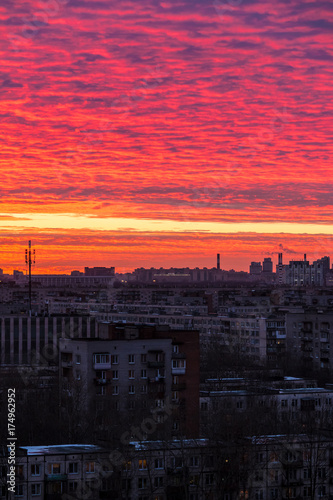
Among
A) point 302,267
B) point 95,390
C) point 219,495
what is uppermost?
point 302,267

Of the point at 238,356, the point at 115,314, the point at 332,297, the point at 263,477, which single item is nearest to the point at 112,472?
the point at 263,477

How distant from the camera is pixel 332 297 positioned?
80.1m

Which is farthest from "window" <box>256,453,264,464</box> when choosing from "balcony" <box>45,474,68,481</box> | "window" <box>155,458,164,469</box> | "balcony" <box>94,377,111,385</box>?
"balcony" <box>94,377,111,385</box>

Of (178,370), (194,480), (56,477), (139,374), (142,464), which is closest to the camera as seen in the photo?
(56,477)

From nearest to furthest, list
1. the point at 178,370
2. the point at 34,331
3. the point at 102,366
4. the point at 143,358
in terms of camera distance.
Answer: the point at 102,366, the point at 143,358, the point at 178,370, the point at 34,331

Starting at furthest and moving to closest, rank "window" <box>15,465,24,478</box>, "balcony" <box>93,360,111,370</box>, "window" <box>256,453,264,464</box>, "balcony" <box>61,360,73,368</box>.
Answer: "balcony" <box>61,360,73,368</box> → "balcony" <box>93,360,111,370</box> → "window" <box>256,453,264,464</box> → "window" <box>15,465,24,478</box>

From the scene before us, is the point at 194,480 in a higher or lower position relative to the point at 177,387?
lower

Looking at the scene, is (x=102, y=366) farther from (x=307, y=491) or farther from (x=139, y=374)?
(x=307, y=491)

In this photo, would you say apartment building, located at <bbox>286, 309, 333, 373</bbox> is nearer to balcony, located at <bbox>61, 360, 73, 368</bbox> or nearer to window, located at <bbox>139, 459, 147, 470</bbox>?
balcony, located at <bbox>61, 360, 73, 368</bbox>

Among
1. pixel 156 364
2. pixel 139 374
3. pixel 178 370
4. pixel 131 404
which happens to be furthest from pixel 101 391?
pixel 178 370

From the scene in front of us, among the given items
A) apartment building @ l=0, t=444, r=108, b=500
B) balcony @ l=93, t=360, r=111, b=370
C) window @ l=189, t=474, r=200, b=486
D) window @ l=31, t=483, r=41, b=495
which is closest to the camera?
apartment building @ l=0, t=444, r=108, b=500

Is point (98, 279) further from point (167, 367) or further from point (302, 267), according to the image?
point (167, 367)

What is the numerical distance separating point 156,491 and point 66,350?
24.8ft

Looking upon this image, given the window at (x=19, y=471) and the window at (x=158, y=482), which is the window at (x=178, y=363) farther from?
the window at (x=19, y=471)
